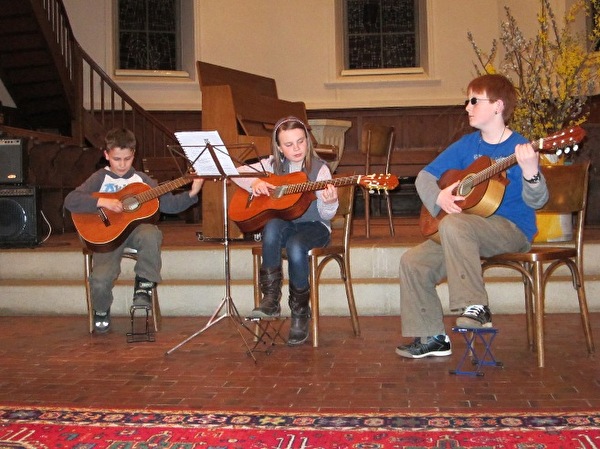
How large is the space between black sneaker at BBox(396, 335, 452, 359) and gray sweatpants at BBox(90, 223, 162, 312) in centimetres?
154

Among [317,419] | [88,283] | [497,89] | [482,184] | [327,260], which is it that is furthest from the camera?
[88,283]

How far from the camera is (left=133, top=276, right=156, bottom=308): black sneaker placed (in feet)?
14.7

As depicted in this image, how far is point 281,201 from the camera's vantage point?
13.3 ft

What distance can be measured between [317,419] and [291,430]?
15 cm

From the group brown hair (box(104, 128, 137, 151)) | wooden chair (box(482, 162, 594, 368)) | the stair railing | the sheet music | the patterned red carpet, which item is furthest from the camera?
the stair railing

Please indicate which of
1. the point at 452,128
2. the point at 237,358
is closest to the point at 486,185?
the point at 237,358

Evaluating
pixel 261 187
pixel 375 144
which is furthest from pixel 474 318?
pixel 375 144

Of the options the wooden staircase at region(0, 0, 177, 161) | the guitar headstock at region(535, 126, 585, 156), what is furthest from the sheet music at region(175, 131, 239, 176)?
the wooden staircase at region(0, 0, 177, 161)

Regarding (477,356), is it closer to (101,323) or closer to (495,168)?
(495,168)

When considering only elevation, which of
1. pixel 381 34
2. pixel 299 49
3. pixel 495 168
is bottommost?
pixel 495 168

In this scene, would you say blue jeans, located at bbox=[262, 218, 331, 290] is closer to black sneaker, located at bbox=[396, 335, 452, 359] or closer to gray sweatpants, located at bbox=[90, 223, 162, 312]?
black sneaker, located at bbox=[396, 335, 452, 359]

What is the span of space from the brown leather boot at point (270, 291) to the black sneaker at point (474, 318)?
947mm

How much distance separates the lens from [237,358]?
3.92 meters

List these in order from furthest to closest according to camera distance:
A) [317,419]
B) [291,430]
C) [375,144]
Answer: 1. [375,144]
2. [317,419]
3. [291,430]
